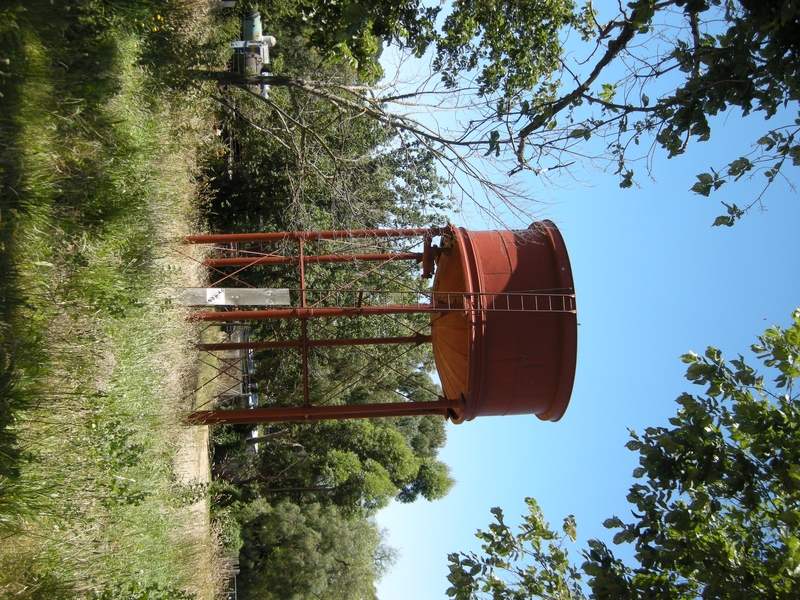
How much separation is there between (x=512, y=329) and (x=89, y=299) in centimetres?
493

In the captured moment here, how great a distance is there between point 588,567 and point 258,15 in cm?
1363

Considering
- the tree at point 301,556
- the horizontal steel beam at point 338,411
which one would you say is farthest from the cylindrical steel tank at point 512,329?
the tree at point 301,556

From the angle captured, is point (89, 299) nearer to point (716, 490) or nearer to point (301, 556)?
point (716, 490)

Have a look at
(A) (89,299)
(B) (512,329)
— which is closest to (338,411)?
(B) (512,329)

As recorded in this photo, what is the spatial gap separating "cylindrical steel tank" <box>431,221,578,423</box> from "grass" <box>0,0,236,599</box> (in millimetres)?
3977

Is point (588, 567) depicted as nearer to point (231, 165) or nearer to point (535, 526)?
point (535, 526)

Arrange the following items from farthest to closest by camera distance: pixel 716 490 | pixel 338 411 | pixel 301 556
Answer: pixel 301 556 < pixel 338 411 < pixel 716 490

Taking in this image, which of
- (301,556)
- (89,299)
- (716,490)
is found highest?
(89,299)

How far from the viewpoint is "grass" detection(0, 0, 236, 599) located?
5137mm

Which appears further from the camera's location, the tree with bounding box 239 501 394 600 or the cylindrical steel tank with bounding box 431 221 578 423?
the tree with bounding box 239 501 394 600

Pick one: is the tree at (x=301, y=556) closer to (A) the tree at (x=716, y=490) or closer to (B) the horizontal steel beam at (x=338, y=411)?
(B) the horizontal steel beam at (x=338, y=411)

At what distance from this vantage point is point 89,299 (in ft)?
20.2

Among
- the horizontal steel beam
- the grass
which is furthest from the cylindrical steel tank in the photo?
the grass

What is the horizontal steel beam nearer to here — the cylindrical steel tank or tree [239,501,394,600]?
→ the cylindrical steel tank
